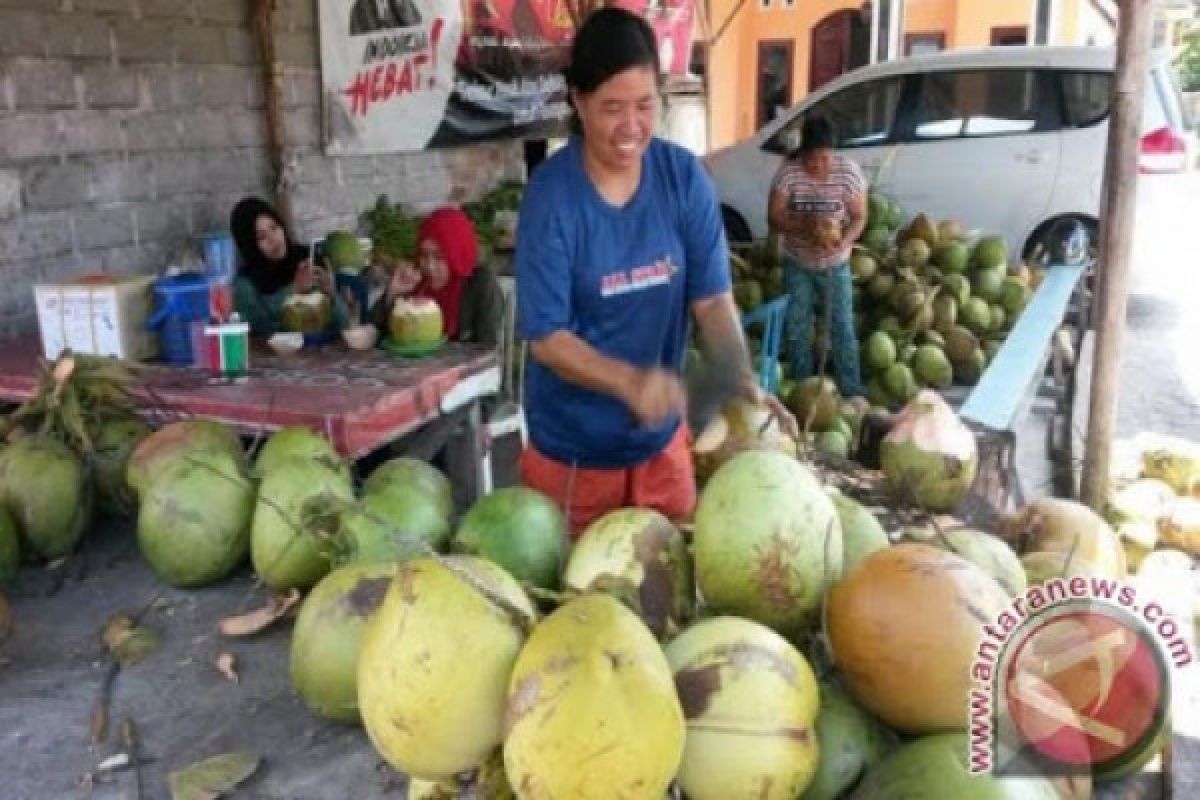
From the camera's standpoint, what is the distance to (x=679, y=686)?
0.98 metres

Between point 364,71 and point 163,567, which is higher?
point 364,71

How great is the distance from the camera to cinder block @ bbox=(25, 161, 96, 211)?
3.97 meters

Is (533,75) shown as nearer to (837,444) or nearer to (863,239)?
(863,239)

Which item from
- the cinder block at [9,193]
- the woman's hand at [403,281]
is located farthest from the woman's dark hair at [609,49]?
the cinder block at [9,193]

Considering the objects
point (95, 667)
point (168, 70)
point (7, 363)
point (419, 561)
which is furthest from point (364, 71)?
point (419, 561)

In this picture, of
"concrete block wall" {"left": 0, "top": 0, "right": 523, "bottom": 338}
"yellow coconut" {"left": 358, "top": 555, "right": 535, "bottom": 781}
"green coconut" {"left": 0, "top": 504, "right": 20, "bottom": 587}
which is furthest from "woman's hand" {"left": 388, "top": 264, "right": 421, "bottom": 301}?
"yellow coconut" {"left": 358, "top": 555, "right": 535, "bottom": 781}

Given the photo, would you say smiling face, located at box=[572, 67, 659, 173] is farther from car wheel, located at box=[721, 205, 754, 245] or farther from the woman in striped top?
car wheel, located at box=[721, 205, 754, 245]

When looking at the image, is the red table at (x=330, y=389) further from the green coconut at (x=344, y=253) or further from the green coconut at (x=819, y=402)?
the green coconut at (x=819, y=402)

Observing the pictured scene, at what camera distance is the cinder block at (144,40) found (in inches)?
171

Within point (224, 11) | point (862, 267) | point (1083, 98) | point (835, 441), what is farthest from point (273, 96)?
point (1083, 98)

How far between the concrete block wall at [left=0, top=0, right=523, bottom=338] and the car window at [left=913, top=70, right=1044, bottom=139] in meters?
4.91

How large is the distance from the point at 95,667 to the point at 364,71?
16.9 ft

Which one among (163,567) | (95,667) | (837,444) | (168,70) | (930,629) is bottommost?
(837,444)

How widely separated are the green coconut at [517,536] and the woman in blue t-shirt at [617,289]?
737 millimetres
